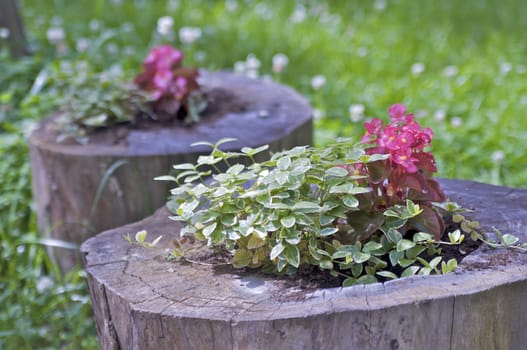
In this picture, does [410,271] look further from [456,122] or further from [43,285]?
[456,122]

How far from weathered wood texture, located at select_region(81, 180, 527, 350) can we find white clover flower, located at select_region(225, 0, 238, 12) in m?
4.40

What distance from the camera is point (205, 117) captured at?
3.04 meters

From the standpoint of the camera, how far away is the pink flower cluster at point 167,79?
301cm

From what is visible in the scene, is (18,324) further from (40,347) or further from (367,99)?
(367,99)

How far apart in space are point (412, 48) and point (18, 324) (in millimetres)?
3539

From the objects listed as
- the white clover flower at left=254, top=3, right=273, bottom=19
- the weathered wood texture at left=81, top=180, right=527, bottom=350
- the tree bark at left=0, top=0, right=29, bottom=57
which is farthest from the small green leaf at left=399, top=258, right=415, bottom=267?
the white clover flower at left=254, top=3, right=273, bottom=19

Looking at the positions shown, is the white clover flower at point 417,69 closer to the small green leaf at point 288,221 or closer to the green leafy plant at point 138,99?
the green leafy plant at point 138,99

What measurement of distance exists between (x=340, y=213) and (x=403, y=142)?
23 cm

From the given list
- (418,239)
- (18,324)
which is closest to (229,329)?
(418,239)

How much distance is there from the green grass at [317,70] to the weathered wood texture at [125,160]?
0.19 meters

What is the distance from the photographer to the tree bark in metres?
4.76

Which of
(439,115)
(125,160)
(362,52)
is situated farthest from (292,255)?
(362,52)

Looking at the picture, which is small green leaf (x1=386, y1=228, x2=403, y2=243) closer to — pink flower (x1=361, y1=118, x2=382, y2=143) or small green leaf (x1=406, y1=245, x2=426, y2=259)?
small green leaf (x1=406, y1=245, x2=426, y2=259)

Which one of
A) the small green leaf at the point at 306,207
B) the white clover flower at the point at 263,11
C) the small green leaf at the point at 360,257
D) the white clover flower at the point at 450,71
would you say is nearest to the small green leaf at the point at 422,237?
the small green leaf at the point at 360,257
